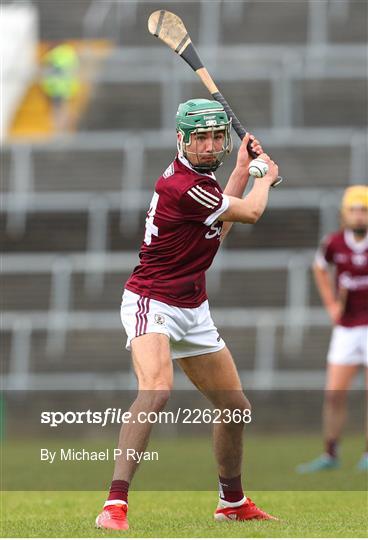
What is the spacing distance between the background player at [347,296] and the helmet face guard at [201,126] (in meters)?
4.43

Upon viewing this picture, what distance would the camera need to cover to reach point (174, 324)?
6.14 meters

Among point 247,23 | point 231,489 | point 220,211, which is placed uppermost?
point 247,23

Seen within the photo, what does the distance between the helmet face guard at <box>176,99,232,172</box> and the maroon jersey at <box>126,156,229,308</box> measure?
0.20 feet

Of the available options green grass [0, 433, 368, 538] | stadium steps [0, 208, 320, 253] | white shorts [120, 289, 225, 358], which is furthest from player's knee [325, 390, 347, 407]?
stadium steps [0, 208, 320, 253]

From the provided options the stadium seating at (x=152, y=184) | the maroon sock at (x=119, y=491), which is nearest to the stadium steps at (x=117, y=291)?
the stadium seating at (x=152, y=184)

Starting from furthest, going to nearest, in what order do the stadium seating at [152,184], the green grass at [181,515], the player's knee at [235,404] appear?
the stadium seating at [152,184]
the player's knee at [235,404]
the green grass at [181,515]

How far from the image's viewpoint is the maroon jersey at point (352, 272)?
10.5 m

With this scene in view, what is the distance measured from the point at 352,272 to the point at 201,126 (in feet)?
15.9

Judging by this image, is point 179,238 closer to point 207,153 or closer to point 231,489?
point 207,153

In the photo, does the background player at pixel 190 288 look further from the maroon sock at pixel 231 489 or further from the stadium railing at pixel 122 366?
the stadium railing at pixel 122 366

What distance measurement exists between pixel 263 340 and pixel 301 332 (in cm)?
50

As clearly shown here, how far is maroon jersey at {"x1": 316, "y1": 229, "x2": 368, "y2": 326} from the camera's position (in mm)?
10547

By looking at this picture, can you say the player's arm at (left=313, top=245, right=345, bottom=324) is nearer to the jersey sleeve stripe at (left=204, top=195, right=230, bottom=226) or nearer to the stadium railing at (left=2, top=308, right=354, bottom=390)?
the stadium railing at (left=2, top=308, right=354, bottom=390)

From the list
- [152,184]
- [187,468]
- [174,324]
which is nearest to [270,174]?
[174,324]
